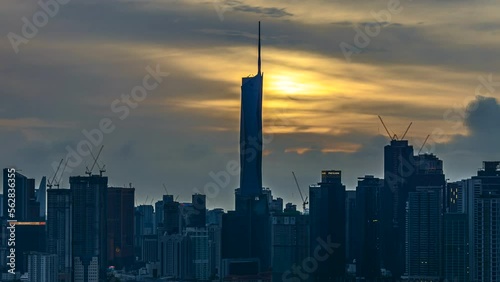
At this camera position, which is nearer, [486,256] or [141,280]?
[486,256]

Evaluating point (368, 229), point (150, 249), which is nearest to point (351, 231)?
point (368, 229)

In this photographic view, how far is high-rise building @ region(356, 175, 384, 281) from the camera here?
283 feet

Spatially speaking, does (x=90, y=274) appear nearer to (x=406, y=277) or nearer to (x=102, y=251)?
(x=102, y=251)

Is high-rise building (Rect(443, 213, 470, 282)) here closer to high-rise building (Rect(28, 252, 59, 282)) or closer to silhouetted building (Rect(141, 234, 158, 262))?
silhouetted building (Rect(141, 234, 158, 262))

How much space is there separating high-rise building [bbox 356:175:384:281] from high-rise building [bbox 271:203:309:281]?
362 cm

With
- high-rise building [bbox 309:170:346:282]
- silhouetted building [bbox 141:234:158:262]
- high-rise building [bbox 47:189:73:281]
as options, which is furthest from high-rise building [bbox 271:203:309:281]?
high-rise building [bbox 47:189:73:281]

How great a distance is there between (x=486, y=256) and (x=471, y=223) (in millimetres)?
3176

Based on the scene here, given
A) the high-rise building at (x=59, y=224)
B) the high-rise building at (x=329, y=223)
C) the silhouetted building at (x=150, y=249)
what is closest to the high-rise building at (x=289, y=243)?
the high-rise building at (x=329, y=223)

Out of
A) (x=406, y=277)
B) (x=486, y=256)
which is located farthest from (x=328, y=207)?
(x=486, y=256)

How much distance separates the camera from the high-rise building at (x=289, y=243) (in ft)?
293

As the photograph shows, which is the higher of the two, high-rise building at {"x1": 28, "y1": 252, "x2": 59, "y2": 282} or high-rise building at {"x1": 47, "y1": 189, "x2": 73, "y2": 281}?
high-rise building at {"x1": 47, "y1": 189, "x2": 73, "y2": 281}

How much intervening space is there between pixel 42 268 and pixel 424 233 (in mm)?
24546

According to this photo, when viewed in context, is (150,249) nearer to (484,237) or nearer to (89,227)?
(89,227)

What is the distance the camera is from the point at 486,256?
79000 millimetres
